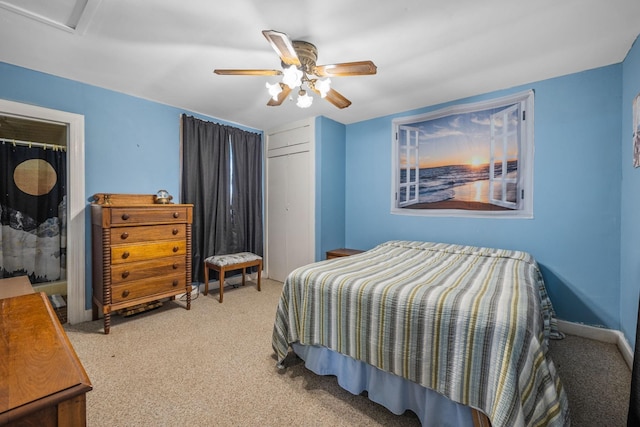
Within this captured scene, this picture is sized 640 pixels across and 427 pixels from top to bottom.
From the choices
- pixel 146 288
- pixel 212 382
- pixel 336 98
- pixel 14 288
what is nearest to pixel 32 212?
pixel 146 288

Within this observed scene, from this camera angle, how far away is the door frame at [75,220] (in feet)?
8.65

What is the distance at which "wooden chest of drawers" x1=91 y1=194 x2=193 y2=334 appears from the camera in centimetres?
246

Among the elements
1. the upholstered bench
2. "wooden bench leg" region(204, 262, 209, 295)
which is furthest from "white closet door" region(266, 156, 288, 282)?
"wooden bench leg" region(204, 262, 209, 295)

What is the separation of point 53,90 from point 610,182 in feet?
16.9

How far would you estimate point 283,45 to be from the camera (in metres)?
1.67

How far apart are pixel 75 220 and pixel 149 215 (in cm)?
72

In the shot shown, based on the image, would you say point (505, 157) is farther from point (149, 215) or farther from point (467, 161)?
point (149, 215)

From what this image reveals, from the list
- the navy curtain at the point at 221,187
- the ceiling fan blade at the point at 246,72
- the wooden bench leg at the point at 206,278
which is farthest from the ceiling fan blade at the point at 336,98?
the wooden bench leg at the point at 206,278

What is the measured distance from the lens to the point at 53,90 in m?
2.55

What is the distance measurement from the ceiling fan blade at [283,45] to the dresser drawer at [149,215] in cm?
194

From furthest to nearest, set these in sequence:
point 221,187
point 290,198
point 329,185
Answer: point 290,198 < point 329,185 < point 221,187

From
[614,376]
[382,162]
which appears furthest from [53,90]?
[614,376]

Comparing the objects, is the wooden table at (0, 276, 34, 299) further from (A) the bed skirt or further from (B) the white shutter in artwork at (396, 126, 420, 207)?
(B) the white shutter in artwork at (396, 126, 420, 207)

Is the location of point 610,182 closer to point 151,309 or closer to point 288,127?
point 288,127
